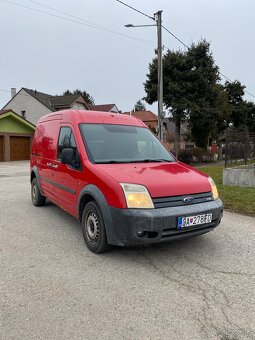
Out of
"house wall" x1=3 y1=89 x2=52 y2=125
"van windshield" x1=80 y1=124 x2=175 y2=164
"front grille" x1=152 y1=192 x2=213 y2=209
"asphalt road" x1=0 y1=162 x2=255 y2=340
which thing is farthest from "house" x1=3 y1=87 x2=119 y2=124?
"front grille" x1=152 y1=192 x2=213 y2=209

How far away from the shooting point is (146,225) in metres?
3.61

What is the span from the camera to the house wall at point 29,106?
38.1 meters

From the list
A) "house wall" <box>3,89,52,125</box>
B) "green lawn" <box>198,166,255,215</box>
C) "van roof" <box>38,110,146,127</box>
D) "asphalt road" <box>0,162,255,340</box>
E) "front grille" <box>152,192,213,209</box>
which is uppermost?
"house wall" <box>3,89,52,125</box>

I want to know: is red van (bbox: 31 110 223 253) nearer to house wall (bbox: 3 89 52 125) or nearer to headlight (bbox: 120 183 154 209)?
headlight (bbox: 120 183 154 209)

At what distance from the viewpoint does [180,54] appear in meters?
23.6

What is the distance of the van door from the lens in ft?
15.6

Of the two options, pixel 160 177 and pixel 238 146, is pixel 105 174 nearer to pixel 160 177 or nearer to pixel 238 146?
pixel 160 177

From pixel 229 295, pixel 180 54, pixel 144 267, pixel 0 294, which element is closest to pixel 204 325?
pixel 229 295

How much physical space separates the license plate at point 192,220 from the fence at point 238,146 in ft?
25.0

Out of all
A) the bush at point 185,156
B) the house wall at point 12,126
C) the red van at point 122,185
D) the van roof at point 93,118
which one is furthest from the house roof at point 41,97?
the red van at point 122,185

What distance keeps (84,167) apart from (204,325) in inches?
102

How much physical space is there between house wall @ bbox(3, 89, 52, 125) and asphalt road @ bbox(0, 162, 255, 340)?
35091 mm

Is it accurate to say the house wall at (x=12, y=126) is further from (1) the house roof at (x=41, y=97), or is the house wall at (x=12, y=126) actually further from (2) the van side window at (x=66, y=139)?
(2) the van side window at (x=66, y=139)

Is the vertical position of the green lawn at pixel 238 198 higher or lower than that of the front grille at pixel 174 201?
lower
